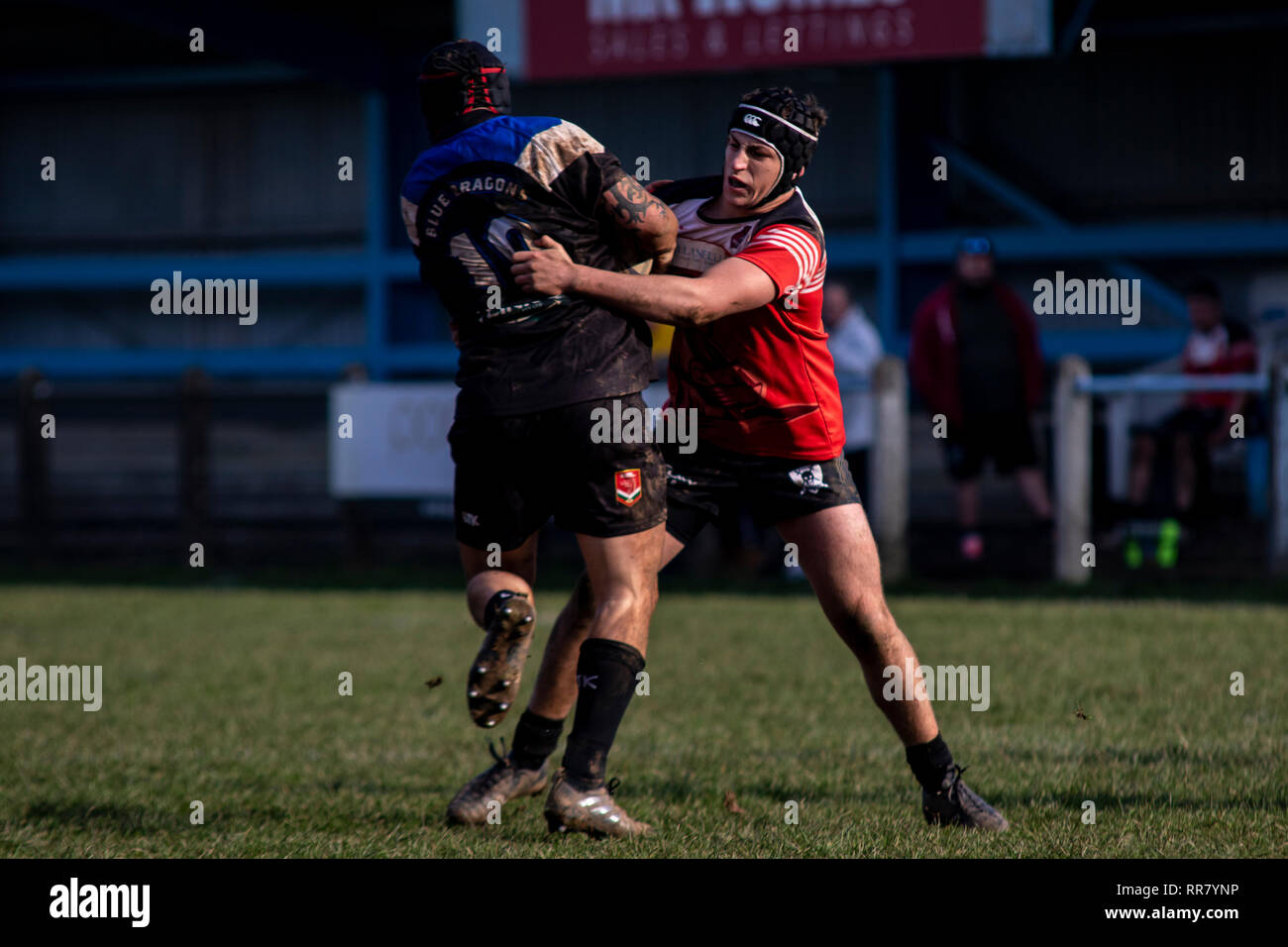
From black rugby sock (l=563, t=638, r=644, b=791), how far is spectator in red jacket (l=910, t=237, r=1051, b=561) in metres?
8.14

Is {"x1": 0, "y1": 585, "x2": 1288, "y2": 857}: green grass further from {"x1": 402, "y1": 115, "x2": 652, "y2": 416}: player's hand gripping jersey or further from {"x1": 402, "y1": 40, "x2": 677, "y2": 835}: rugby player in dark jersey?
{"x1": 402, "y1": 115, "x2": 652, "y2": 416}: player's hand gripping jersey

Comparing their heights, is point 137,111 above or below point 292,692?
above

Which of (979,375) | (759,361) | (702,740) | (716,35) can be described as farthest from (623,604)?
(716,35)

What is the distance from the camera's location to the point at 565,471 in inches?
177

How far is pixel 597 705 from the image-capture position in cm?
443

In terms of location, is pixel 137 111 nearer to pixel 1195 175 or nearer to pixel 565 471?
pixel 1195 175

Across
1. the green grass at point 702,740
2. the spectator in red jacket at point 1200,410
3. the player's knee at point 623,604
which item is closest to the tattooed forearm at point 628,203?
the player's knee at point 623,604

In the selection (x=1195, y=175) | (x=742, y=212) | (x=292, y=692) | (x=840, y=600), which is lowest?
(x=292, y=692)

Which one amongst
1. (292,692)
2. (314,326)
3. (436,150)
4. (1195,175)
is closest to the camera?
(436,150)

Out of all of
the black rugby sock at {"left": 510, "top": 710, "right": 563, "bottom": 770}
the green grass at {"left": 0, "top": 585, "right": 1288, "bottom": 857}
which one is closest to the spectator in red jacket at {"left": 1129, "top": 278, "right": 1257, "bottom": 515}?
the green grass at {"left": 0, "top": 585, "right": 1288, "bottom": 857}

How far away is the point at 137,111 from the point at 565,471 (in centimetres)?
2235

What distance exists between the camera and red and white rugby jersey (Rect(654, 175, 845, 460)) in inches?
185
